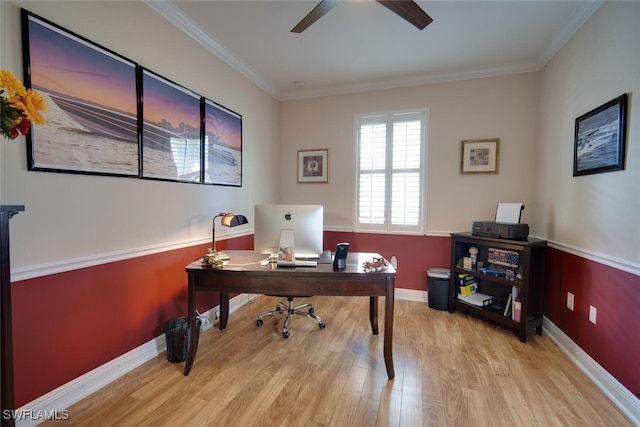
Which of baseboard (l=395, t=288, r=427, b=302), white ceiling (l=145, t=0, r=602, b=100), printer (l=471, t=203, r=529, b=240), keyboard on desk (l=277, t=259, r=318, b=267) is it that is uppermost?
white ceiling (l=145, t=0, r=602, b=100)

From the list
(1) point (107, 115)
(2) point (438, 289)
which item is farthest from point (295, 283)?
(2) point (438, 289)

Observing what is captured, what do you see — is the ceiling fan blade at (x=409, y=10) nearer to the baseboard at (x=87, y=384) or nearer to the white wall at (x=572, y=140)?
the white wall at (x=572, y=140)

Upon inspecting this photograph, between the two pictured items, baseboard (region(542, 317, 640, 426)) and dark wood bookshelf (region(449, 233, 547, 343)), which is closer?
baseboard (region(542, 317, 640, 426))

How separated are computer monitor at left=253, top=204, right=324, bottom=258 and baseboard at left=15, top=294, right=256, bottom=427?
120cm

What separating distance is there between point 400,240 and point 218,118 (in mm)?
2622

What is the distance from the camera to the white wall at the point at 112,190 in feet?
4.69

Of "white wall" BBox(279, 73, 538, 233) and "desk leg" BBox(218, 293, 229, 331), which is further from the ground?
"white wall" BBox(279, 73, 538, 233)

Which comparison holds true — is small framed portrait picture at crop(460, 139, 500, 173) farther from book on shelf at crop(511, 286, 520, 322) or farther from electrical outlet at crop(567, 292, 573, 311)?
electrical outlet at crop(567, 292, 573, 311)

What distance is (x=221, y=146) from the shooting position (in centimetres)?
289

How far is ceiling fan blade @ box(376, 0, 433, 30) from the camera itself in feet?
5.39

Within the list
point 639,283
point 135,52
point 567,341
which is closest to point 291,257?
point 135,52

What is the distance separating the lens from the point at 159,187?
2205mm

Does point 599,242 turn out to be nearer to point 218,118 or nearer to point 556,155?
point 556,155

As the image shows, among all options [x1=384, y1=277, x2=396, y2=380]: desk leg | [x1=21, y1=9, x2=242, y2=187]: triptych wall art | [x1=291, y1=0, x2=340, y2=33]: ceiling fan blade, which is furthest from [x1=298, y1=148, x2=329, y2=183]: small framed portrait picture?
[x1=384, y1=277, x2=396, y2=380]: desk leg
